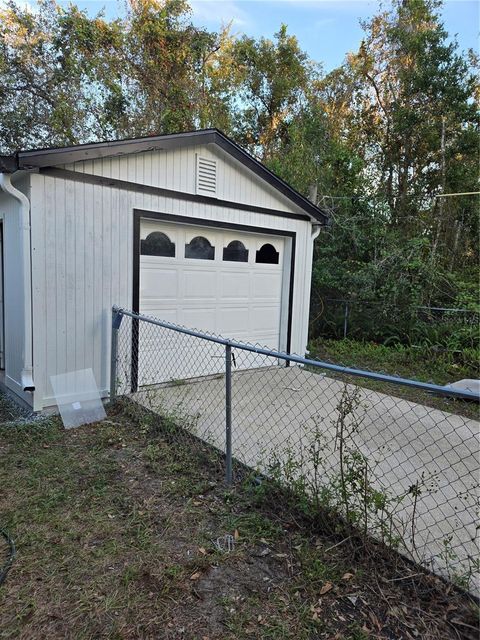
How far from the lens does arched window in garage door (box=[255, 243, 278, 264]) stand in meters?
6.29

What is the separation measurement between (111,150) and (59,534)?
3.53m

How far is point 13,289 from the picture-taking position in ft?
14.1

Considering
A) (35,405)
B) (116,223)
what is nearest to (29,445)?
(35,405)

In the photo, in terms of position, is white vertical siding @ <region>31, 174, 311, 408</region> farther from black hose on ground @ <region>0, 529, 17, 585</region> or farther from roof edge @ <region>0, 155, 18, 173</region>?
black hose on ground @ <region>0, 529, 17, 585</region>

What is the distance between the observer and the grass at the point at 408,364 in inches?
205

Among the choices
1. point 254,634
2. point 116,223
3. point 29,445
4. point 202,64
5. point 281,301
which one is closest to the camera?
point 254,634

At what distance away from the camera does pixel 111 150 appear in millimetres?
4203

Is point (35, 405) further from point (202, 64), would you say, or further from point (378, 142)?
point (202, 64)

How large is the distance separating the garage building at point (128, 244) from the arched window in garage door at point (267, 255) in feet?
0.05

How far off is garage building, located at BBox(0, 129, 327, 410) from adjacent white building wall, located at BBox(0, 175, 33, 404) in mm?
12

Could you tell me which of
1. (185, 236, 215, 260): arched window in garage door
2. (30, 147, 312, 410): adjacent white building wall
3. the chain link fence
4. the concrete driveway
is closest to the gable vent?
(30, 147, 312, 410): adjacent white building wall

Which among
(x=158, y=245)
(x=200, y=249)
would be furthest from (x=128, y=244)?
(x=200, y=249)

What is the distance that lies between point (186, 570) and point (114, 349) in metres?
2.75

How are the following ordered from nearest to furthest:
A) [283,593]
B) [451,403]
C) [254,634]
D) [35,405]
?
[254,634] → [283,593] → [35,405] → [451,403]
